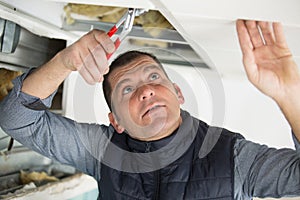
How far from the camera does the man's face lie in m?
0.79

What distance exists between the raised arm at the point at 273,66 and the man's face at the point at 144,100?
0.67 feet

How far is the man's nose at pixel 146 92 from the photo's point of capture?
0.79m

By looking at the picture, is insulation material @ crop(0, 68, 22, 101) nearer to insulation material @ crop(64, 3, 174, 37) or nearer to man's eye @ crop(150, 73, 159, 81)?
insulation material @ crop(64, 3, 174, 37)

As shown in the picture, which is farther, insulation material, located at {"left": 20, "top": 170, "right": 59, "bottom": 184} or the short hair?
insulation material, located at {"left": 20, "top": 170, "right": 59, "bottom": 184}

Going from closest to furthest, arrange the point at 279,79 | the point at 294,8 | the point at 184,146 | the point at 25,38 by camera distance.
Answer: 1. the point at 294,8
2. the point at 279,79
3. the point at 184,146
4. the point at 25,38

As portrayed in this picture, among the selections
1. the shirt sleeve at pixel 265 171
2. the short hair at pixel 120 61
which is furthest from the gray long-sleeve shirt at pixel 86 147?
the short hair at pixel 120 61

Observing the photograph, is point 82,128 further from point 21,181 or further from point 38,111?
point 21,181

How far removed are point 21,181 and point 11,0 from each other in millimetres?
496

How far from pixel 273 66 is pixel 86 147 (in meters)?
0.48

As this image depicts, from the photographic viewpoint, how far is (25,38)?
1105mm

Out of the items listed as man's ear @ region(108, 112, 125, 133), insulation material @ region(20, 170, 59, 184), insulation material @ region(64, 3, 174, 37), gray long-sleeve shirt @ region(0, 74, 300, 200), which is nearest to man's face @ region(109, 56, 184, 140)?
man's ear @ region(108, 112, 125, 133)

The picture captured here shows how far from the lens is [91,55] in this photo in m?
0.76

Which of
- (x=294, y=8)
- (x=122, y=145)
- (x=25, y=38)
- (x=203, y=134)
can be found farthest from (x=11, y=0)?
(x=294, y=8)

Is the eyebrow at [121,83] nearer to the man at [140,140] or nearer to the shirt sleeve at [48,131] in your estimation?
the man at [140,140]
